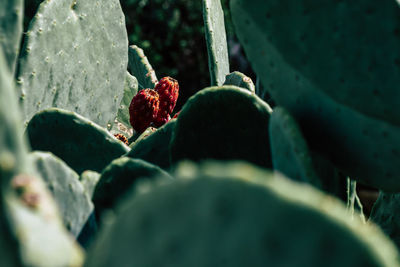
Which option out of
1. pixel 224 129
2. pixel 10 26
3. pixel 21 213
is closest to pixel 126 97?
pixel 224 129

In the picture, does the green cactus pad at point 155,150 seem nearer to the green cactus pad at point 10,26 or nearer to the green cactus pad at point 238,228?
the green cactus pad at point 10,26

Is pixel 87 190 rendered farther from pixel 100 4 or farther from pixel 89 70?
pixel 100 4

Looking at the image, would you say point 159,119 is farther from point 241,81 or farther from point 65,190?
point 65,190

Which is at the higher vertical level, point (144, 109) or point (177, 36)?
point (144, 109)

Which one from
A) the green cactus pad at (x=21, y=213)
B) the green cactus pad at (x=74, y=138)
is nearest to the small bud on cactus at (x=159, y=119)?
the green cactus pad at (x=74, y=138)

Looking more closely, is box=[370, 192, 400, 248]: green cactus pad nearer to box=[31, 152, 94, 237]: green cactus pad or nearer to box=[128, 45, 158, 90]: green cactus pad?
box=[31, 152, 94, 237]: green cactus pad

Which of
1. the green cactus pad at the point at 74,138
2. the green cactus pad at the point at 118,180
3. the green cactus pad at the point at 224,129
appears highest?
the green cactus pad at the point at 224,129
